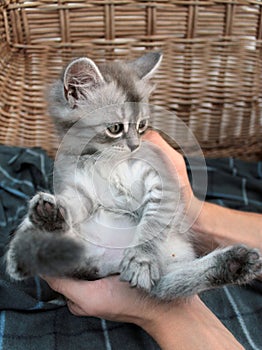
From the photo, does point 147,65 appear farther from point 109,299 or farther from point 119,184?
point 109,299

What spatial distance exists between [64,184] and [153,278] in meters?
0.40

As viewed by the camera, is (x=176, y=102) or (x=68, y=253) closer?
(x=68, y=253)

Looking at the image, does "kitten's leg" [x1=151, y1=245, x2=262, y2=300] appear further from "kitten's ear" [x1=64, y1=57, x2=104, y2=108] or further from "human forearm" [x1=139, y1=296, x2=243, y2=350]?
"kitten's ear" [x1=64, y1=57, x2=104, y2=108]

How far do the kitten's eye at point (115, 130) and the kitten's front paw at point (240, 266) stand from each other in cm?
45

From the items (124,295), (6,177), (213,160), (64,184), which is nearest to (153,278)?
(124,295)

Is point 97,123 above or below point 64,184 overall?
above

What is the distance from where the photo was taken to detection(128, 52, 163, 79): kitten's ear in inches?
55.8

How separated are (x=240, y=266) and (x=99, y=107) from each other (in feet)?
1.98

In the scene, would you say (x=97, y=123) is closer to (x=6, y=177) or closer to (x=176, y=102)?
(x=6, y=177)

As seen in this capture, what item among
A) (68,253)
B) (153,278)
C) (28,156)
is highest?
(68,253)

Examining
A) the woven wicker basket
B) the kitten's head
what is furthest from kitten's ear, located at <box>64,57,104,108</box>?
the woven wicker basket

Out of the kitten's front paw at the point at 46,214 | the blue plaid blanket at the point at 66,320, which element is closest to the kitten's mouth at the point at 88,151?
the kitten's front paw at the point at 46,214

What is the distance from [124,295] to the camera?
1.13 meters

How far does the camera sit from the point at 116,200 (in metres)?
1.27
